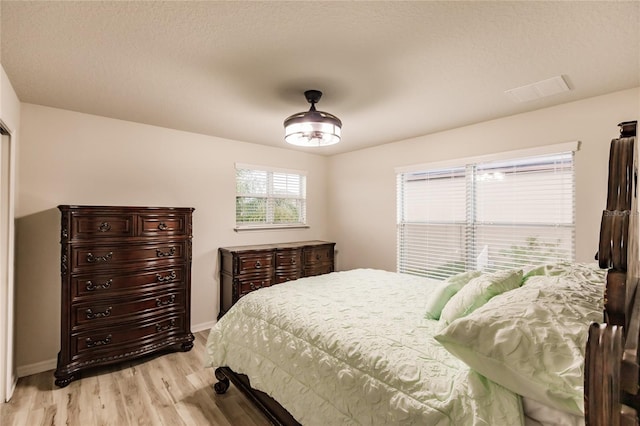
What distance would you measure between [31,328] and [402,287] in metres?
3.49

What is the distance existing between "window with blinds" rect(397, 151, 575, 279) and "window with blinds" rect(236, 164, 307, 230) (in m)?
1.62

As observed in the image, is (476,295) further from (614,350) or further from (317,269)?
(317,269)

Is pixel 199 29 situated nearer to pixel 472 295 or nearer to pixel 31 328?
pixel 472 295

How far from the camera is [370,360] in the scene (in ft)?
5.02

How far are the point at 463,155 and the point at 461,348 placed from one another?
3026 mm

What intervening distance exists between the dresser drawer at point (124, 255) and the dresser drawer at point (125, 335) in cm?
59

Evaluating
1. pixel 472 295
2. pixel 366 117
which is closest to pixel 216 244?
pixel 366 117

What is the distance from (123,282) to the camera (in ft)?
9.97

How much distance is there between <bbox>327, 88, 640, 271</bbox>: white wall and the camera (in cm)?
279

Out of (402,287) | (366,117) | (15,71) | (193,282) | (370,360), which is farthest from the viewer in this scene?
(193,282)

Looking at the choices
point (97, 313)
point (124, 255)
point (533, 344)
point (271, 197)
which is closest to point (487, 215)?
point (533, 344)

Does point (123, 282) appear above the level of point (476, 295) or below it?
below

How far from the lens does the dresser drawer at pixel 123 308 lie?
2.83m

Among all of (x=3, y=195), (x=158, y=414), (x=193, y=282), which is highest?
(x=3, y=195)
